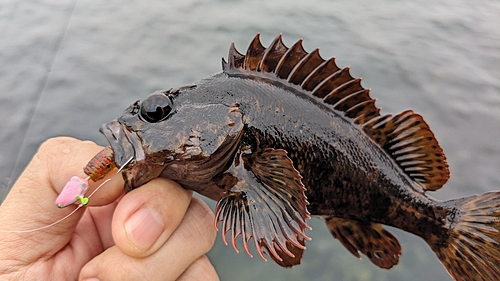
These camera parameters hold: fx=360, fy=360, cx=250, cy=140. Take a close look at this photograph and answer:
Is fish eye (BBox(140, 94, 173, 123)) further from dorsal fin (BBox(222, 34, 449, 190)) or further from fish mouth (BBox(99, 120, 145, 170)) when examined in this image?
dorsal fin (BBox(222, 34, 449, 190))

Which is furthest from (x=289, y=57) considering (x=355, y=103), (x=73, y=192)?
(x=73, y=192)

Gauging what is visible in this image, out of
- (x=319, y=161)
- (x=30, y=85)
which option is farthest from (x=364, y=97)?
(x=30, y=85)

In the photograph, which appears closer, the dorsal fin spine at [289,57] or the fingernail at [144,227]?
the fingernail at [144,227]

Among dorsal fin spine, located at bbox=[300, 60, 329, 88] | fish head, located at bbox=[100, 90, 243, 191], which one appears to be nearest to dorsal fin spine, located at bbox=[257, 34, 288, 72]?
dorsal fin spine, located at bbox=[300, 60, 329, 88]

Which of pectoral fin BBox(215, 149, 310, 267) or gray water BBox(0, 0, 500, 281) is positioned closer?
pectoral fin BBox(215, 149, 310, 267)

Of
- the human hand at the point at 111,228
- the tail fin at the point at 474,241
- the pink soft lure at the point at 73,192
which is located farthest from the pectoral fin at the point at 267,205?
the tail fin at the point at 474,241

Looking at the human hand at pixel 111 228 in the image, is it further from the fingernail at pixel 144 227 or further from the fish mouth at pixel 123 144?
the fish mouth at pixel 123 144

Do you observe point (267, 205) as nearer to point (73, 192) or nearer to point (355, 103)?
point (355, 103)
